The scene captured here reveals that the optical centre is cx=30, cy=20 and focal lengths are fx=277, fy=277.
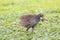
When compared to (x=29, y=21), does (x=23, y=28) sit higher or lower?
lower

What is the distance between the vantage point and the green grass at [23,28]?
907cm

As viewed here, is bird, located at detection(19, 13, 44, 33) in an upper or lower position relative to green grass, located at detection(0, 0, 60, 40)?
upper

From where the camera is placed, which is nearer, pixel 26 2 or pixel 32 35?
pixel 32 35

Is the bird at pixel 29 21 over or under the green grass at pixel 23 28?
over

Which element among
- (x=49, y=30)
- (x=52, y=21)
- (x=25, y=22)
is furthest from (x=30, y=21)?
(x=52, y=21)

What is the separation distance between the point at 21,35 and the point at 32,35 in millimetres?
367

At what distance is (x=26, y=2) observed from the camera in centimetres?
1667

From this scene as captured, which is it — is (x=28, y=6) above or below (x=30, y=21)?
below

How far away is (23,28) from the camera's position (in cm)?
1014

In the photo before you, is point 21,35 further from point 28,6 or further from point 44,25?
point 28,6


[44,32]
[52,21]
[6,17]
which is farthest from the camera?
[6,17]

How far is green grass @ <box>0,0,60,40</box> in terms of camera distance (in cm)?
907

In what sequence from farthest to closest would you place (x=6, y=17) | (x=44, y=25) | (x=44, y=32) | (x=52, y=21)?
(x=6, y=17) < (x=52, y=21) < (x=44, y=25) < (x=44, y=32)

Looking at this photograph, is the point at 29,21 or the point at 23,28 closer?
the point at 29,21
